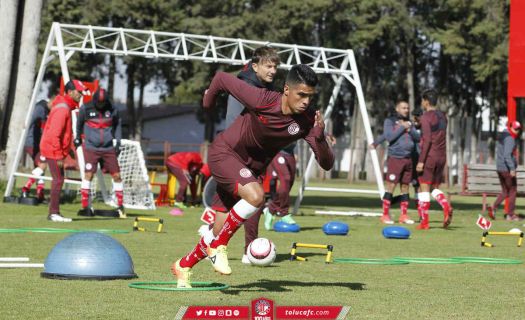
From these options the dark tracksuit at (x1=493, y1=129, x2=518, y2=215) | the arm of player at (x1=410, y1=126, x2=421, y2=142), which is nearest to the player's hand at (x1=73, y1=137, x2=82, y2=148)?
the arm of player at (x1=410, y1=126, x2=421, y2=142)

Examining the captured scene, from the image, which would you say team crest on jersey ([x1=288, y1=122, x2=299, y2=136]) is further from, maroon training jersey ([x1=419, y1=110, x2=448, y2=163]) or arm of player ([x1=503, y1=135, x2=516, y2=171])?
arm of player ([x1=503, y1=135, x2=516, y2=171])

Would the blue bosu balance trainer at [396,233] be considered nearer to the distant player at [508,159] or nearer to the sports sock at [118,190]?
the sports sock at [118,190]

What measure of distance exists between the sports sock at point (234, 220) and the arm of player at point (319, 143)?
2.17 ft

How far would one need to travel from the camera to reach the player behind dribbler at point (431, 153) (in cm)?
1888

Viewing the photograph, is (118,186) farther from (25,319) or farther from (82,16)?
(82,16)

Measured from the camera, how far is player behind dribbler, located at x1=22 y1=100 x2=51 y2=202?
2298 centimetres

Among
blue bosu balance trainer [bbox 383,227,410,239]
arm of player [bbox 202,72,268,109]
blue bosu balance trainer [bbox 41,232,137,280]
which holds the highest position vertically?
arm of player [bbox 202,72,268,109]

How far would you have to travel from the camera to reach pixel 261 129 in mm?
9031

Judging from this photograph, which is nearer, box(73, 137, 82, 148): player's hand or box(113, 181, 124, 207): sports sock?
box(73, 137, 82, 148): player's hand

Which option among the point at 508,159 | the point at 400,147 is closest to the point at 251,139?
the point at 400,147

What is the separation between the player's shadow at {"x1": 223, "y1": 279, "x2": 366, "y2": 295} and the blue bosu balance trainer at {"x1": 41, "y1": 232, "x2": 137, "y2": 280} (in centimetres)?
107

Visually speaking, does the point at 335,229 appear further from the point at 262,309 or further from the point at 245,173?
the point at 262,309

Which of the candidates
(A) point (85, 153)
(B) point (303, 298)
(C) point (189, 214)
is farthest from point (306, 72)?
(C) point (189, 214)

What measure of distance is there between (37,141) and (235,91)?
15256 mm
